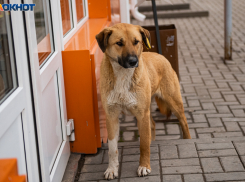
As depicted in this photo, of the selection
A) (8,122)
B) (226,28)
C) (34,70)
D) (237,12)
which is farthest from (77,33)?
(237,12)

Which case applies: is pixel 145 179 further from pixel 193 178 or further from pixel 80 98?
pixel 80 98

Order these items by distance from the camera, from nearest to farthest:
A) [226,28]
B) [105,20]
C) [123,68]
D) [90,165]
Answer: [123,68] < [90,165] < [105,20] < [226,28]

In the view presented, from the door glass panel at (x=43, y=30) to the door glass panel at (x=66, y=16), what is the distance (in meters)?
0.67

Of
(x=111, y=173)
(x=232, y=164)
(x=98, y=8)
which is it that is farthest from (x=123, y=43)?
(x=98, y=8)

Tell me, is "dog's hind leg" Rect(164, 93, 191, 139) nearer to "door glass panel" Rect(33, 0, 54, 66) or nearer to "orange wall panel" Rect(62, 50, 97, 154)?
"orange wall panel" Rect(62, 50, 97, 154)

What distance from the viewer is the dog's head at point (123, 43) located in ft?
9.29

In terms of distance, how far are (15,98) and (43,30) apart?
118 cm

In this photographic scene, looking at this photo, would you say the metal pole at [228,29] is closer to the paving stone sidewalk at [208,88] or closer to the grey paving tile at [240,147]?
the paving stone sidewalk at [208,88]

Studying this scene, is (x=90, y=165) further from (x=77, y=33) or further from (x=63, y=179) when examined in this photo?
(x=77, y=33)

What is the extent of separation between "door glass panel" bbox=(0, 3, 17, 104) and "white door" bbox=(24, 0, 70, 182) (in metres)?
0.28

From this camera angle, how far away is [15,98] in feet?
6.91

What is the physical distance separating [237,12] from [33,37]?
12.0 metres

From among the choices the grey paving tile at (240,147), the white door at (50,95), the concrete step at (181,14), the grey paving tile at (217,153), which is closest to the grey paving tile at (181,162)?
the grey paving tile at (217,153)

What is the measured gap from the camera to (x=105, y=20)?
17.4 ft
